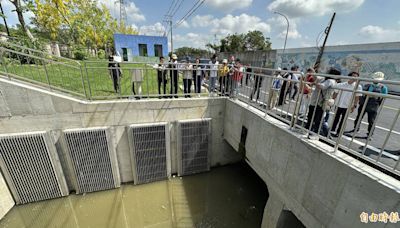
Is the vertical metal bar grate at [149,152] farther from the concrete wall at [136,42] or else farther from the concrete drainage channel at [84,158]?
the concrete wall at [136,42]

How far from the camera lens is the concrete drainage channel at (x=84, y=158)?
4500 mm

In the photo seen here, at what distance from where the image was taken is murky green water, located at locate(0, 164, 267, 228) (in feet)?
15.0

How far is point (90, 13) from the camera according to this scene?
24875mm

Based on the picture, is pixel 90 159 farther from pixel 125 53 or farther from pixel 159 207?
pixel 125 53

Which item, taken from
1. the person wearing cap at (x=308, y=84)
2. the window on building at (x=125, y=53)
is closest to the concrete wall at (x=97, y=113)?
the person wearing cap at (x=308, y=84)

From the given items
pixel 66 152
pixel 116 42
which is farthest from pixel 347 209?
pixel 116 42

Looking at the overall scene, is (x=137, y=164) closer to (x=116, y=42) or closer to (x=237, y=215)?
(x=237, y=215)

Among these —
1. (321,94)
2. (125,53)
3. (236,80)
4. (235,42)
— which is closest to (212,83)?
(236,80)

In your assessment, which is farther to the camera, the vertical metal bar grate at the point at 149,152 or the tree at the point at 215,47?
the tree at the point at 215,47

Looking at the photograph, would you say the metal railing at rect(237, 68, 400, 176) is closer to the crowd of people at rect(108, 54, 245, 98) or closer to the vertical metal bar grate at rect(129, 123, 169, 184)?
the crowd of people at rect(108, 54, 245, 98)

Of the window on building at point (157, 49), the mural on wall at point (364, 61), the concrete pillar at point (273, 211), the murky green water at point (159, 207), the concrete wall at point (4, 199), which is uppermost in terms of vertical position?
the window on building at point (157, 49)

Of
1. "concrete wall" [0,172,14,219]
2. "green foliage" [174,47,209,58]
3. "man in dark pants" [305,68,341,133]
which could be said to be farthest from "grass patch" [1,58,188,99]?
"green foliage" [174,47,209,58]

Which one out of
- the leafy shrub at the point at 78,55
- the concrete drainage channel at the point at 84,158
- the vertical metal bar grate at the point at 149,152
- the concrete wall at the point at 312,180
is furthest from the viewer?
the leafy shrub at the point at 78,55

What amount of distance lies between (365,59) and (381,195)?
49.4 feet
